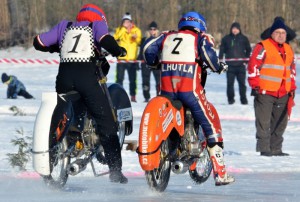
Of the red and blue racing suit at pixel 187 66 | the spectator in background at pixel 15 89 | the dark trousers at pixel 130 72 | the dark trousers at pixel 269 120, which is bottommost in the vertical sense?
the spectator in background at pixel 15 89

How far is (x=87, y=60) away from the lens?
30.0ft

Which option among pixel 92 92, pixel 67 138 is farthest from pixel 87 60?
pixel 67 138

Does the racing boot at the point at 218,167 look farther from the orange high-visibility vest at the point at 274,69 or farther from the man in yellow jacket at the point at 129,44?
the man in yellow jacket at the point at 129,44

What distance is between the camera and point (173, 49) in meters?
9.02

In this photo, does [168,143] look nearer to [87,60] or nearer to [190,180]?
[87,60]

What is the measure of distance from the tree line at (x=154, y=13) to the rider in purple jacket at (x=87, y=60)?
25058 millimetres

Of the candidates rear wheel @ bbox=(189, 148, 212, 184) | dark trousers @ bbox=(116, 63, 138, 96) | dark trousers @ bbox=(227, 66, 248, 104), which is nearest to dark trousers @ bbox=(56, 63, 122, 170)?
rear wheel @ bbox=(189, 148, 212, 184)

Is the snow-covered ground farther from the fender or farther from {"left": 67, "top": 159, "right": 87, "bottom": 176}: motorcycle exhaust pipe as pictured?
the fender

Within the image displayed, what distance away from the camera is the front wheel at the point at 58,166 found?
8773 millimetres

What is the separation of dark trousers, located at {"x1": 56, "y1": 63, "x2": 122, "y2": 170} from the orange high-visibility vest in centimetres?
454

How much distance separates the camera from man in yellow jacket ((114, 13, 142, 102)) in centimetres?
2181

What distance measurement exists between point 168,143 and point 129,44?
1294 cm

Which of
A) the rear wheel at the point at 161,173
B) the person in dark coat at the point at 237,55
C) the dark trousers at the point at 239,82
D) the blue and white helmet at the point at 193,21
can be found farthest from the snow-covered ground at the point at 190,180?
the person in dark coat at the point at 237,55

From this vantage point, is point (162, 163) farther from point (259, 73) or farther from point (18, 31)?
point (18, 31)
